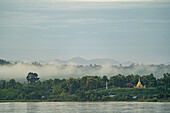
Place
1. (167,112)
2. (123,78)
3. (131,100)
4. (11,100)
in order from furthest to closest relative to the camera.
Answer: (123,78) < (11,100) < (131,100) < (167,112)

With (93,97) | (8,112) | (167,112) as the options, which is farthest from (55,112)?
(93,97)

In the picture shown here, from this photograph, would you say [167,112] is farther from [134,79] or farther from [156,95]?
[134,79]

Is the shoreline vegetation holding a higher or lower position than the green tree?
lower

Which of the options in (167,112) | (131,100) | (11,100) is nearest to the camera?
(167,112)

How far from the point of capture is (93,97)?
122 metres

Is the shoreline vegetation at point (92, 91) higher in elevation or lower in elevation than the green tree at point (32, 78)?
lower

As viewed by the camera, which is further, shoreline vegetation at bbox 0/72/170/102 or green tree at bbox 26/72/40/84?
green tree at bbox 26/72/40/84

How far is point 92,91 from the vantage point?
412 ft

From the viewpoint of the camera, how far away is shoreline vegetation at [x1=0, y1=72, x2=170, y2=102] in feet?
399

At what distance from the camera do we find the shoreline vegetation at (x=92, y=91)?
12175 cm

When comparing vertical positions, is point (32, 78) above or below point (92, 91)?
above

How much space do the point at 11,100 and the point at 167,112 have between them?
61.6 metres

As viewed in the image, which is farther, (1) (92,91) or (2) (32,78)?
(2) (32,78)

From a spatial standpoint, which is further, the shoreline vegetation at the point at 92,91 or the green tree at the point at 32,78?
the green tree at the point at 32,78
